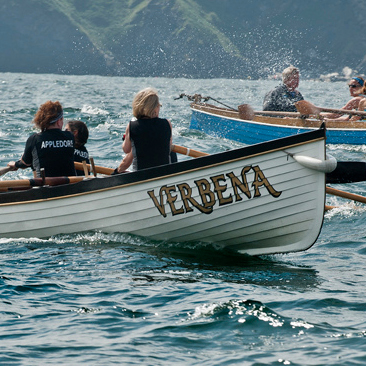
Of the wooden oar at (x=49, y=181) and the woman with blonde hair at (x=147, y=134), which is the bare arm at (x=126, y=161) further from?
the wooden oar at (x=49, y=181)

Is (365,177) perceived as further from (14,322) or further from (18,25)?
(18,25)

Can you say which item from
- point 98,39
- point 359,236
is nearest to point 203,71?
point 98,39

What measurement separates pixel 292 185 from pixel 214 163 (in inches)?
33.5

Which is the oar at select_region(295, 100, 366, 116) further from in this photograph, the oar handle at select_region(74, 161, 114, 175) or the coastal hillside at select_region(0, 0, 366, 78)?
the coastal hillside at select_region(0, 0, 366, 78)

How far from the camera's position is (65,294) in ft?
19.1

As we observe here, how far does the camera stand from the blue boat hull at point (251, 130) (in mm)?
15516

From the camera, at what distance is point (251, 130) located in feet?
55.2

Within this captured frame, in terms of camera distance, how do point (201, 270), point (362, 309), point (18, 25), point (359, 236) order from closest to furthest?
1. point (362, 309)
2. point (201, 270)
3. point (359, 236)
4. point (18, 25)

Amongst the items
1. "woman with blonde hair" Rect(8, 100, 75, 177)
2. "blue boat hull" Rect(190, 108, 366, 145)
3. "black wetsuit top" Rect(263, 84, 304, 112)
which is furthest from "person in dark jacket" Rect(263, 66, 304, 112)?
"woman with blonde hair" Rect(8, 100, 75, 177)

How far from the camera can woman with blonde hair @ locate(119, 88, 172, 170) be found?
720 cm

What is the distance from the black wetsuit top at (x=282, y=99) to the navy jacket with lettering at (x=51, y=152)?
26.3 ft

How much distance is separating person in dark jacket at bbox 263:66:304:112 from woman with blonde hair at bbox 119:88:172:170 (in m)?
7.54

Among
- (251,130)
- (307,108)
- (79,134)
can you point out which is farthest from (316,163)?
(251,130)

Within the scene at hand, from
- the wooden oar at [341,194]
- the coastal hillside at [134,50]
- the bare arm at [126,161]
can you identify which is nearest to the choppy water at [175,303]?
the wooden oar at [341,194]
